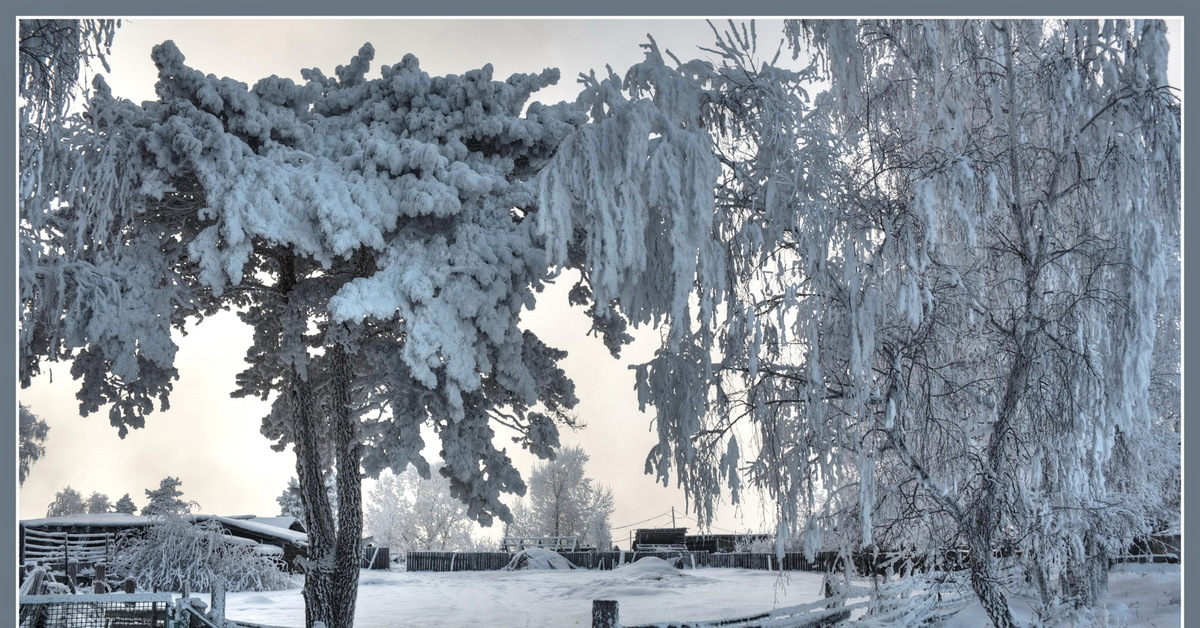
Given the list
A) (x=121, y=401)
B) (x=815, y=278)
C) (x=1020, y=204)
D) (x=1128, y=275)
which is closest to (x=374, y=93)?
(x=121, y=401)

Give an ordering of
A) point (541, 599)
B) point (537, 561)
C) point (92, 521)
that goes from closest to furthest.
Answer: point (541, 599) < point (92, 521) < point (537, 561)

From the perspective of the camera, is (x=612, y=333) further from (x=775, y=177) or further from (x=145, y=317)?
(x=145, y=317)

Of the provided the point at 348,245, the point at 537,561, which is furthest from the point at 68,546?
the point at 348,245

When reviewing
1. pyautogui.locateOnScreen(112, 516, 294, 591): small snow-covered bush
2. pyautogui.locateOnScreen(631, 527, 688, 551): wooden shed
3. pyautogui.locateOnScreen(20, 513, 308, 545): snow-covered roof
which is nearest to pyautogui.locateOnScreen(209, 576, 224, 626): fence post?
pyautogui.locateOnScreen(20, 513, 308, 545): snow-covered roof

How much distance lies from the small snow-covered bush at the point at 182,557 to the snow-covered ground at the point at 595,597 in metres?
0.81

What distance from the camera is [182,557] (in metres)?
18.1

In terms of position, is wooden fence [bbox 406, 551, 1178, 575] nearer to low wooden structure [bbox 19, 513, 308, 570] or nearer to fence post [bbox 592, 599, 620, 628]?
low wooden structure [bbox 19, 513, 308, 570]

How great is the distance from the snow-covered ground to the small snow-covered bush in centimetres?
81

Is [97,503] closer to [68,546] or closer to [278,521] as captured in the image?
[278,521]

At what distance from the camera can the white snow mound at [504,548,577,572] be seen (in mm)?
23391

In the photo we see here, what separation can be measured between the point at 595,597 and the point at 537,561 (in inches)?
279

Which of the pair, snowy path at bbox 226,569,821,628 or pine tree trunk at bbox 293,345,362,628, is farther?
snowy path at bbox 226,569,821,628

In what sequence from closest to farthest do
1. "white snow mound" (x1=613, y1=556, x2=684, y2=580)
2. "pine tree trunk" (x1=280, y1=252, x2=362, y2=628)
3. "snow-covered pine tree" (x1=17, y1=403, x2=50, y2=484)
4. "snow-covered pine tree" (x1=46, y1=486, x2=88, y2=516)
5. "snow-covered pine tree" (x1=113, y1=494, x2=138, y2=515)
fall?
"pine tree trunk" (x1=280, y1=252, x2=362, y2=628) < "snow-covered pine tree" (x1=17, y1=403, x2=50, y2=484) < "white snow mound" (x1=613, y1=556, x2=684, y2=580) < "snow-covered pine tree" (x1=113, y1=494, x2=138, y2=515) < "snow-covered pine tree" (x1=46, y1=486, x2=88, y2=516)

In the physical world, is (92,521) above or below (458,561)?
above
